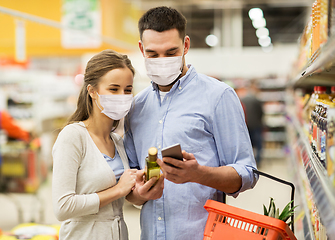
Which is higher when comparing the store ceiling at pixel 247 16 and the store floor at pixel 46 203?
the store ceiling at pixel 247 16

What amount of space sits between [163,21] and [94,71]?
446 millimetres

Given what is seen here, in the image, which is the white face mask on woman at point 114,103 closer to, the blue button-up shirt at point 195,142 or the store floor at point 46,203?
the blue button-up shirt at point 195,142

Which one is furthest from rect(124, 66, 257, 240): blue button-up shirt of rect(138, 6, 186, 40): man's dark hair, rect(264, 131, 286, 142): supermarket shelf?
rect(264, 131, 286, 142): supermarket shelf

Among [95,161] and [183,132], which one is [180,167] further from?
[95,161]

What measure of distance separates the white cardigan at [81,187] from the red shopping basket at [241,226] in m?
0.55

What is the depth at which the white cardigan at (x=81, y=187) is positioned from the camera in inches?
67.7

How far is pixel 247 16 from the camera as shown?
14727 mm

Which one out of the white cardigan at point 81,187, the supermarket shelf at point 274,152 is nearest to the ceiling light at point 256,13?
the supermarket shelf at point 274,152

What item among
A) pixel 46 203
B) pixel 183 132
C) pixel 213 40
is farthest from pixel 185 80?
pixel 213 40

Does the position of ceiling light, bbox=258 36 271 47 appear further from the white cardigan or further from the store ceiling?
the white cardigan

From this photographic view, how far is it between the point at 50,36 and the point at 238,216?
810 cm

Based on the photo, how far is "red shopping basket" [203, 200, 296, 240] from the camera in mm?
1453

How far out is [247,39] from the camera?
18.2 m

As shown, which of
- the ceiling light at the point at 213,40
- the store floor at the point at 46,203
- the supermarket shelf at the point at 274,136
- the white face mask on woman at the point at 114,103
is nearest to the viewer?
the white face mask on woman at the point at 114,103
